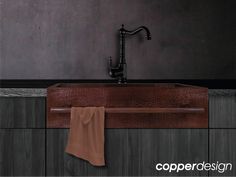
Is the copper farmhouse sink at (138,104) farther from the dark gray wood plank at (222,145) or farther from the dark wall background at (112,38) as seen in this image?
the dark wall background at (112,38)

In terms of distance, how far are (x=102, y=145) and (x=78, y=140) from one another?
10 centimetres

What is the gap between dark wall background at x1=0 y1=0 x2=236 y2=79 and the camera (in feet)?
7.38

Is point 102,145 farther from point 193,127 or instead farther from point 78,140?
point 193,127

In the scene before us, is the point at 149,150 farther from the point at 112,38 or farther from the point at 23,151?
the point at 112,38

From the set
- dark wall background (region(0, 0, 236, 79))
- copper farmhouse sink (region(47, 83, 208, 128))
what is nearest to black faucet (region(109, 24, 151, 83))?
dark wall background (region(0, 0, 236, 79))

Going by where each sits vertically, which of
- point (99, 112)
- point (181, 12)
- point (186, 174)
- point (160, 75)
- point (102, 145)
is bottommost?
point (186, 174)

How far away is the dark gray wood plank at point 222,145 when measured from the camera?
155 centimetres

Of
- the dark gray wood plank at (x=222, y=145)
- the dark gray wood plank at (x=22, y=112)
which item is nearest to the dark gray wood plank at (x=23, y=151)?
the dark gray wood plank at (x=22, y=112)

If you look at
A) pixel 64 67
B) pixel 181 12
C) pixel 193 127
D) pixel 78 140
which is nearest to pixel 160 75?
pixel 181 12

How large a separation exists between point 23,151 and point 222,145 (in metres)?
0.80

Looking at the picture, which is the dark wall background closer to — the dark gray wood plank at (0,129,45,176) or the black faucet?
the black faucet

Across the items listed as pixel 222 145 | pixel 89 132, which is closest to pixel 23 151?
pixel 89 132

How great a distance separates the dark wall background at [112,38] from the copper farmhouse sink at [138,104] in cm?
73

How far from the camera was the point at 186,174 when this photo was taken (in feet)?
5.11
